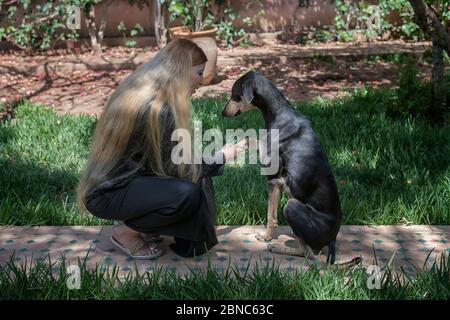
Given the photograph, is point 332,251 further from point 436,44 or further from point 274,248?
point 436,44

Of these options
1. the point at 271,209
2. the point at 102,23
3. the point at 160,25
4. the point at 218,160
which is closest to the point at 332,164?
the point at 271,209

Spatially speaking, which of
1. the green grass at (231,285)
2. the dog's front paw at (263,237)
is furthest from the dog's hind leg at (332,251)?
the dog's front paw at (263,237)

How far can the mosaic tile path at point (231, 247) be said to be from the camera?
386cm

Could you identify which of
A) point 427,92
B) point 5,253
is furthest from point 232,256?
point 427,92

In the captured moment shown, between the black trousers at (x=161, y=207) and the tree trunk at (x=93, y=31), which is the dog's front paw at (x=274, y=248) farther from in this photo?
the tree trunk at (x=93, y=31)

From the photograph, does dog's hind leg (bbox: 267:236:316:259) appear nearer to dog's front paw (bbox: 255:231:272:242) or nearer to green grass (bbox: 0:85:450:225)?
dog's front paw (bbox: 255:231:272:242)

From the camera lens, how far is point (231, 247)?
4.14 meters

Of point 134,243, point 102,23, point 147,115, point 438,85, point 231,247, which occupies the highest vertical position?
point 102,23

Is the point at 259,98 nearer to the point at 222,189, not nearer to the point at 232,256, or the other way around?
the point at 232,256

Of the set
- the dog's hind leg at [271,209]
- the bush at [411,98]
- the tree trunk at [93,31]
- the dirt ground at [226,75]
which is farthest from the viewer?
the tree trunk at [93,31]

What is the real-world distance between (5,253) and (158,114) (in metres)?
1.42

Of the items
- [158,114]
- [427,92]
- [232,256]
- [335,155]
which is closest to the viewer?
[158,114]

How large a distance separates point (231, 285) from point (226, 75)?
6.92m

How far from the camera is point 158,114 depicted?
3.63 m
